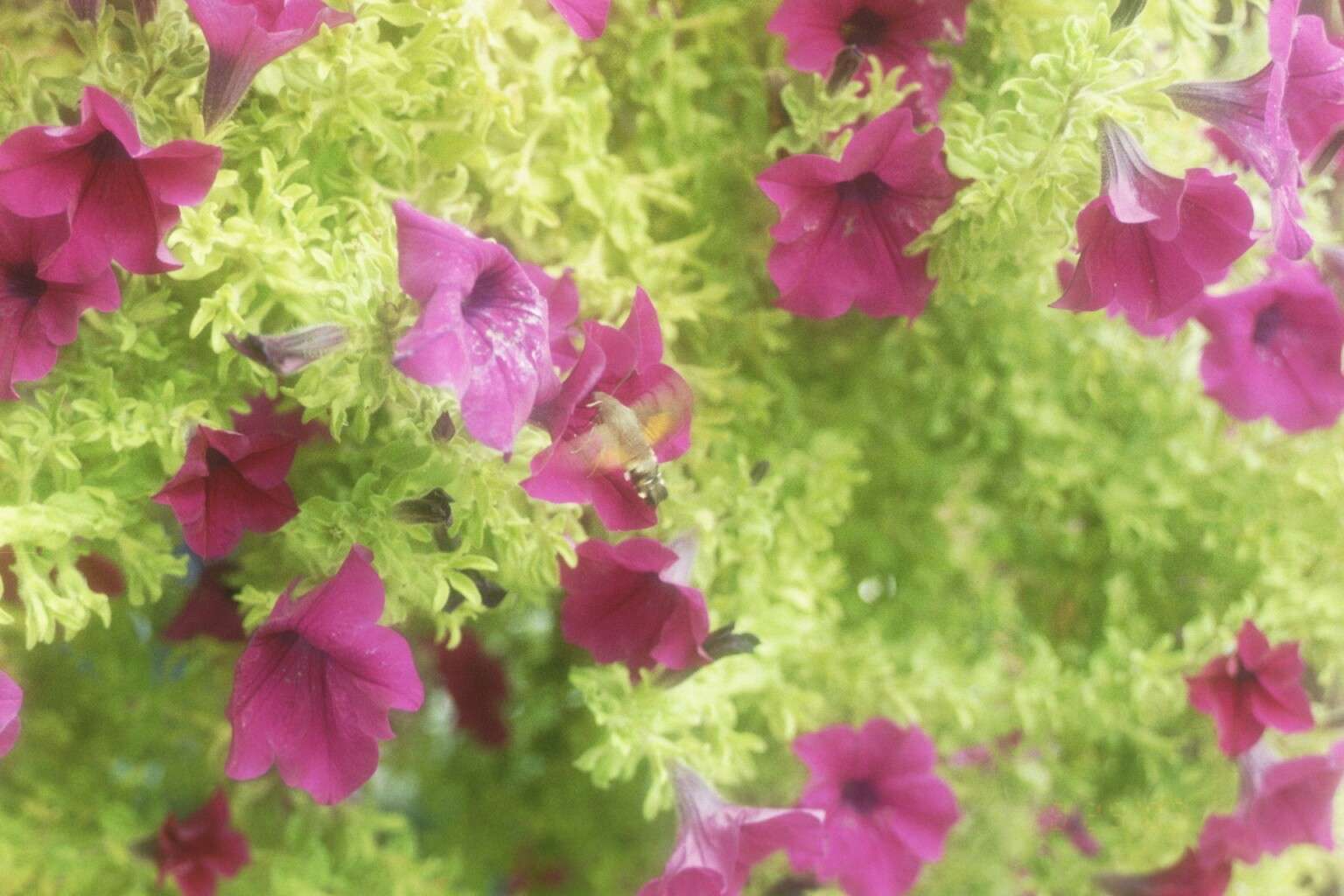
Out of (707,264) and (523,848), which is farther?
(523,848)

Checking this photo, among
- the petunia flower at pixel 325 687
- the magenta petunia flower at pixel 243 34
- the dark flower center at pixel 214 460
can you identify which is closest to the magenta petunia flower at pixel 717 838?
the petunia flower at pixel 325 687

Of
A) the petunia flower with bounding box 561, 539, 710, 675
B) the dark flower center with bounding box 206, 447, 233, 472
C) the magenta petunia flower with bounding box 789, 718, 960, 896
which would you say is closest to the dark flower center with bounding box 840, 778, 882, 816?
the magenta petunia flower with bounding box 789, 718, 960, 896

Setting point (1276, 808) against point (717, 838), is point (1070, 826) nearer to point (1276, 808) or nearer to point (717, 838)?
point (1276, 808)

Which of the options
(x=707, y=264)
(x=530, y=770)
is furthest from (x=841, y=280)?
(x=530, y=770)

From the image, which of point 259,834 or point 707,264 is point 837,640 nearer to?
point 707,264

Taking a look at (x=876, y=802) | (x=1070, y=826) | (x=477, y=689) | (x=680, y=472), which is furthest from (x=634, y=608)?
(x=1070, y=826)
